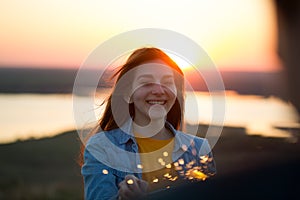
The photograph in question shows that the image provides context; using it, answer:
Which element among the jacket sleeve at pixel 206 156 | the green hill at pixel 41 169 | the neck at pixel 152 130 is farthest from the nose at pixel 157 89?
the green hill at pixel 41 169

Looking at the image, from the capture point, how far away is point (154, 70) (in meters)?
2.44

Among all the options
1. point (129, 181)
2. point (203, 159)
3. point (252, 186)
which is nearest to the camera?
point (252, 186)

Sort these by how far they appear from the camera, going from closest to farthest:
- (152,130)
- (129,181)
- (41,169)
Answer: (129,181) < (152,130) < (41,169)

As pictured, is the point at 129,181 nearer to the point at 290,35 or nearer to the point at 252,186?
the point at 252,186

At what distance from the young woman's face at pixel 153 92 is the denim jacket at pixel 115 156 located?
0.08m

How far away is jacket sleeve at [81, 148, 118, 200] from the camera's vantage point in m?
2.11

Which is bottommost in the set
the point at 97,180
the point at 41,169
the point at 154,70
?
the point at 41,169

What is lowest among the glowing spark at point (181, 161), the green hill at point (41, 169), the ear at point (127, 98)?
the green hill at point (41, 169)

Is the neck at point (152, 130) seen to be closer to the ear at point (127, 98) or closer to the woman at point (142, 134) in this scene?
the woman at point (142, 134)

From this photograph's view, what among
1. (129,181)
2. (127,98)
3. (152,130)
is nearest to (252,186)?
(129,181)

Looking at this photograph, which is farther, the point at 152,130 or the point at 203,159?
the point at 152,130

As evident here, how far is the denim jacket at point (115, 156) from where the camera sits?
215 cm

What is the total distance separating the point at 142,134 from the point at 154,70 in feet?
0.74

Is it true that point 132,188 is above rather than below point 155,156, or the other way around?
above
